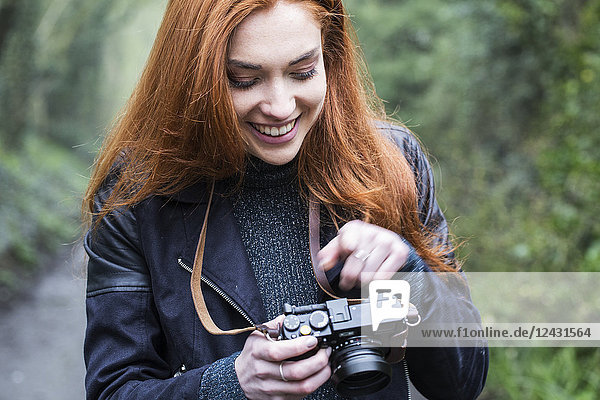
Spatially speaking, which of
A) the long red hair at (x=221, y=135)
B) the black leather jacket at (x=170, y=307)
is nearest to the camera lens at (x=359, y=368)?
the black leather jacket at (x=170, y=307)

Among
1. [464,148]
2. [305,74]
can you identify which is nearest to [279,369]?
[305,74]

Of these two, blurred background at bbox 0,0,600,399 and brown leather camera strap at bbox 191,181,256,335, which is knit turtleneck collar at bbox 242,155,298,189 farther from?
blurred background at bbox 0,0,600,399

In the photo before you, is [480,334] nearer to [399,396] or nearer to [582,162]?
[399,396]

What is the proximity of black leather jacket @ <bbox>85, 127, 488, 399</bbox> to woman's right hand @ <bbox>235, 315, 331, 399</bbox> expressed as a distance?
22cm

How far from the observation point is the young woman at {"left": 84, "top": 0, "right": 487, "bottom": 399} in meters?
1.80

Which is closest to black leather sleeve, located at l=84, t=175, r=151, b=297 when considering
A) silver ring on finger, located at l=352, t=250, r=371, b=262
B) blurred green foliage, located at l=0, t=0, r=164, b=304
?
silver ring on finger, located at l=352, t=250, r=371, b=262

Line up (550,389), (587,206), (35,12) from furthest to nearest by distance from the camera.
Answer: (35,12) → (587,206) → (550,389)

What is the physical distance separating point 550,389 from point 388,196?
2567 mm

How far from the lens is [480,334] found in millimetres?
2045

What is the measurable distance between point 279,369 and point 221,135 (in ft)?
2.20

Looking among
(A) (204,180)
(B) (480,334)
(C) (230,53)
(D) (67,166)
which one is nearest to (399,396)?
(B) (480,334)

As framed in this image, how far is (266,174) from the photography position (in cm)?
211

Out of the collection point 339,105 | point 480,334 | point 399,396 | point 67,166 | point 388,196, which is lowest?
point 67,166

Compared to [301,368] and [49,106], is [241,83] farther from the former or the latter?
[49,106]
